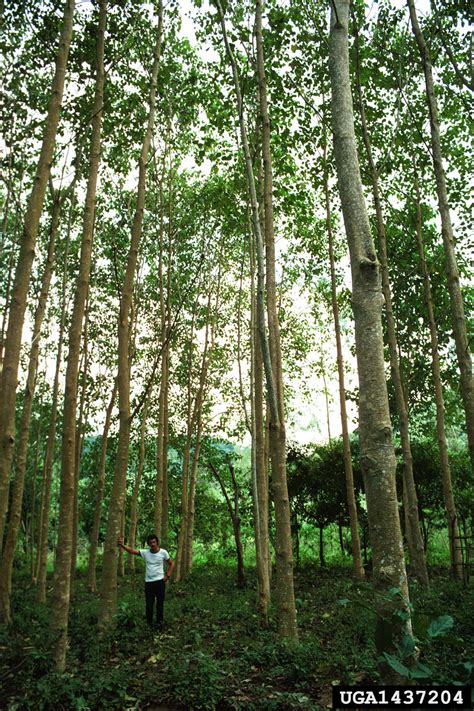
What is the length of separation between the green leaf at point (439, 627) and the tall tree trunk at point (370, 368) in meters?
0.14

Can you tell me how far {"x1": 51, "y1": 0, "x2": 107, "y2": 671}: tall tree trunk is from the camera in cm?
486

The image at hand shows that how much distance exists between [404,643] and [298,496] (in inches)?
624

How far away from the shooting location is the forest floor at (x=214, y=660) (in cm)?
406

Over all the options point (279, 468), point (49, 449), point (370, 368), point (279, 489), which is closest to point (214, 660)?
point (279, 489)

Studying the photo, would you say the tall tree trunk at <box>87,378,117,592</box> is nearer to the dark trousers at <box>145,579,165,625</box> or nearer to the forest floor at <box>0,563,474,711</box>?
the forest floor at <box>0,563,474,711</box>

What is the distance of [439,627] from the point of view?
2.21 m

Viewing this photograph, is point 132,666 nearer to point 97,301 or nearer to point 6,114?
point 6,114

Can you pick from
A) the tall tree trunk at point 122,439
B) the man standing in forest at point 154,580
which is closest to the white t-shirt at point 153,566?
the man standing in forest at point 154,580

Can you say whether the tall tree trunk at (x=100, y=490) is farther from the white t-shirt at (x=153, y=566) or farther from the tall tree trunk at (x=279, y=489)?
the tall tree trunk at (x=279, y=489)

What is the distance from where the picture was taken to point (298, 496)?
17469 mm

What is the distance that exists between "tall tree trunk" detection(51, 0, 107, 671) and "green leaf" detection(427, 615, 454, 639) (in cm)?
370

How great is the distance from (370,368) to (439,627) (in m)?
1.40

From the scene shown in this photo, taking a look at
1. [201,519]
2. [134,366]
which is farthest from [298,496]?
[134,366]

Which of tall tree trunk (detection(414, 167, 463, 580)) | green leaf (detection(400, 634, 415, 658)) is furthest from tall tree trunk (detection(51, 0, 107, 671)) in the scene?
tall tree trunk (detection(414, 167, 463, 580))
